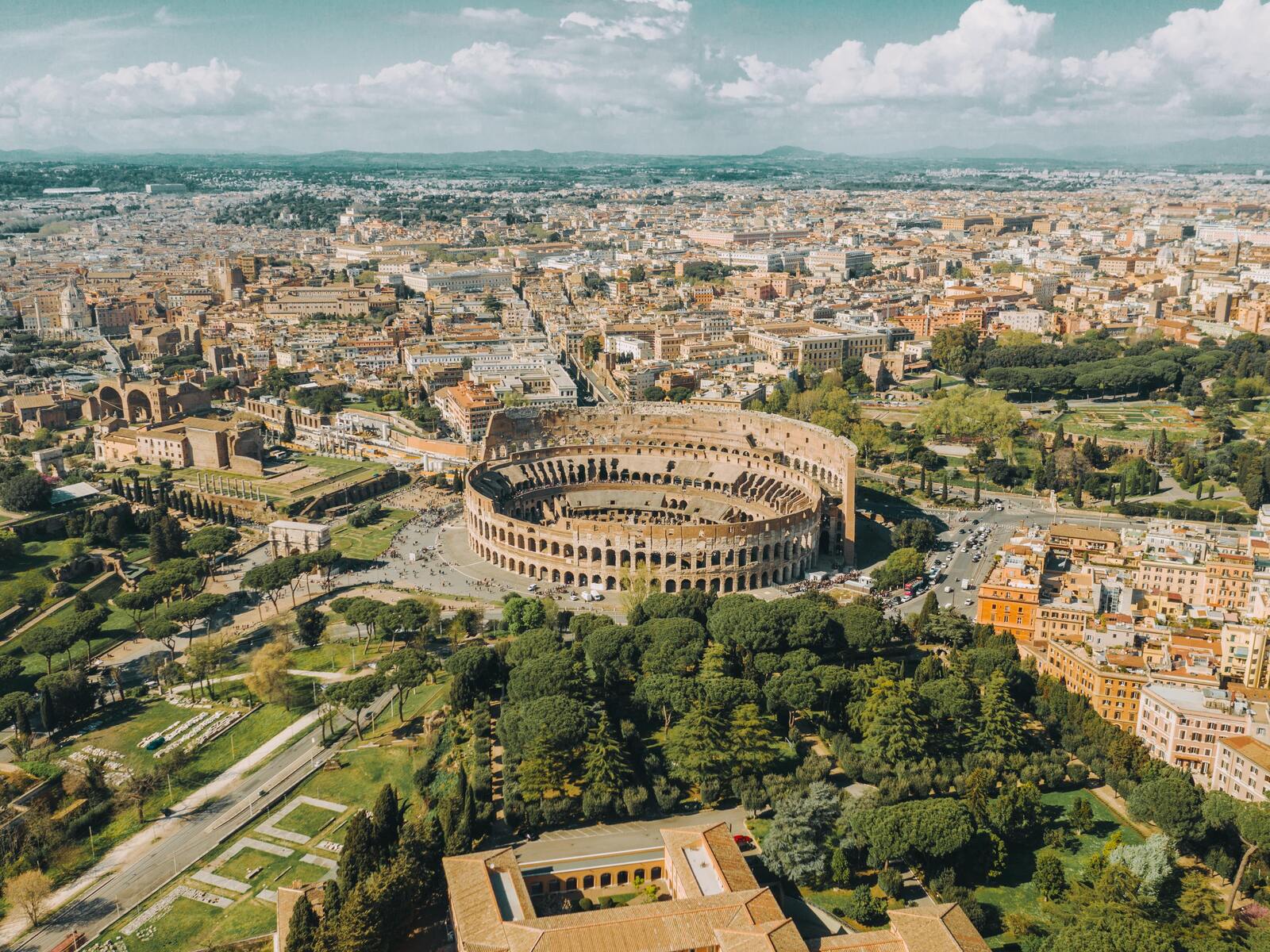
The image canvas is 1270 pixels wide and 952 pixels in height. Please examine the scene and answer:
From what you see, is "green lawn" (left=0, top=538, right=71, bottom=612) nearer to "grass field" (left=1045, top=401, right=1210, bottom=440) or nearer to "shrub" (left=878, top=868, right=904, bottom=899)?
"shrub" (left=878, top=868, right=904, bottom=899)

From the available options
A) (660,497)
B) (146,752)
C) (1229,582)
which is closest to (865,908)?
(146,752)

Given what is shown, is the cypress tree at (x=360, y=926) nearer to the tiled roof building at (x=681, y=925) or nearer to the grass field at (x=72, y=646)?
the tiled roof building at (x=681, y=925)

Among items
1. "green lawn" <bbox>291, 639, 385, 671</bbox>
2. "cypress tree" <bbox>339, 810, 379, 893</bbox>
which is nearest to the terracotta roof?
"cypress tree" <bbox>339, 810, 379, 893</bbox>

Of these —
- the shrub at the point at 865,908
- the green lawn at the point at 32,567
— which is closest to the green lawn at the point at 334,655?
the green lawn at the point at 32,567

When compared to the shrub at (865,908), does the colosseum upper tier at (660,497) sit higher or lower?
higher

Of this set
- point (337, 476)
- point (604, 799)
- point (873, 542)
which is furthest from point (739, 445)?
point (604, 799)

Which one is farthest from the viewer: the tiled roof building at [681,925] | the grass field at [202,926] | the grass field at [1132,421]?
the grass field at [1132,421]

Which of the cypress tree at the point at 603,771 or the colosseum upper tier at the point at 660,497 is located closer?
the cypress tree at the point at 603,771
